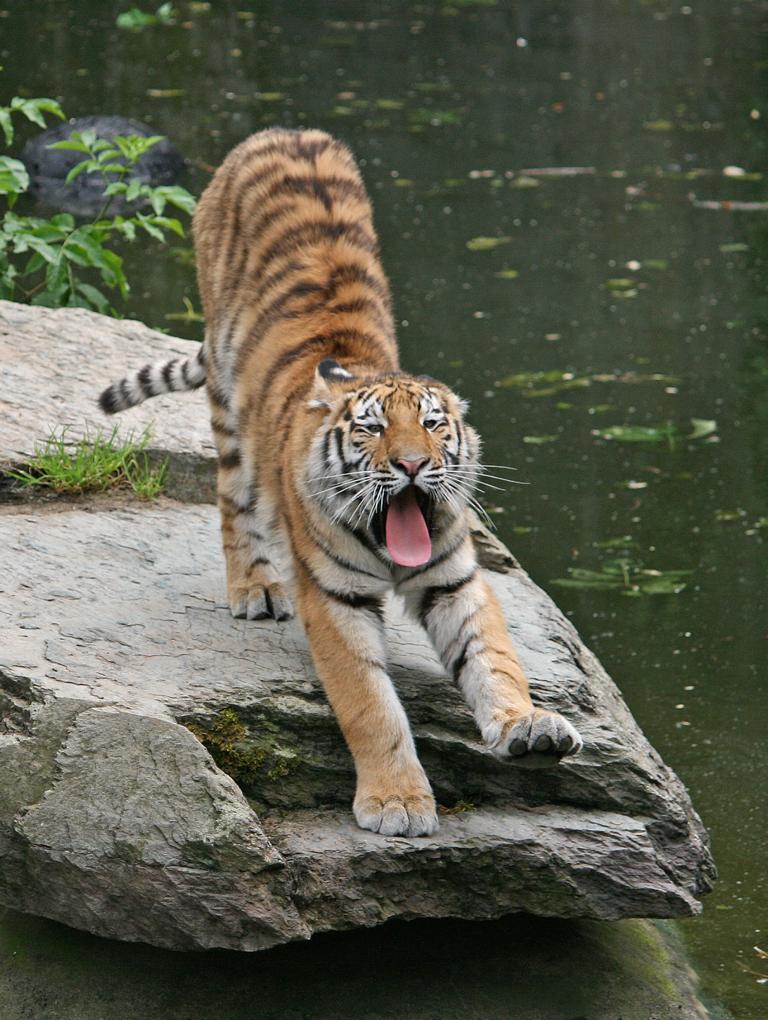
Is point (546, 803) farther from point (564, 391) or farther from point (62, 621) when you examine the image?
point (564, 391)

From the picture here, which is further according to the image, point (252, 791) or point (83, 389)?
point (83, 389)

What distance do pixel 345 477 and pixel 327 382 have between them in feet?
0.89

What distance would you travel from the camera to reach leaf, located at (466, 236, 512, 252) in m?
8.42

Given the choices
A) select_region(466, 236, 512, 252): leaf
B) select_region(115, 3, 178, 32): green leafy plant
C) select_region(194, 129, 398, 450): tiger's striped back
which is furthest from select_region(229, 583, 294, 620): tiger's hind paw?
select_region(115, 3, 178, 32): green leafy plant

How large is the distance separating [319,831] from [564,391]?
395 cm

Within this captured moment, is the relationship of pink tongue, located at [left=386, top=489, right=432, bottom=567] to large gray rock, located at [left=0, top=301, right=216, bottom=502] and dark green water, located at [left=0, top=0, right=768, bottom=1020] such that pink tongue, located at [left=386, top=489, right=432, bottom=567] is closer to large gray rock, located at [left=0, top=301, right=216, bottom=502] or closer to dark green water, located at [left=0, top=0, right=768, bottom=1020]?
dark green water, located at [left=0, top=0, right=768, bottom=1020]

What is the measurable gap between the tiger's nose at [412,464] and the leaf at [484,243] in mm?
5443

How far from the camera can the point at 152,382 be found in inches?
178

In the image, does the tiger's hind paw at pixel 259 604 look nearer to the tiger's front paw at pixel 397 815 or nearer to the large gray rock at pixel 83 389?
the tiger's front paw at pixel 397 815

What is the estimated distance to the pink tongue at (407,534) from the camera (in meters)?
3.19

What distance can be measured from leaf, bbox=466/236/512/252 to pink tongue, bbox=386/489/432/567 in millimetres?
5363

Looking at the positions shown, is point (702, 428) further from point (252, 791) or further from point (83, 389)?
point (252, 791)

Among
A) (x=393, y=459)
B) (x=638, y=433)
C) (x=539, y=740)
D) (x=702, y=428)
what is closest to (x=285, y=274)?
(x=393, y=459)

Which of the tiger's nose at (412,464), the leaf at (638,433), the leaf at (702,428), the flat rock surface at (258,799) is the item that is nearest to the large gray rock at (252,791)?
the flat rock surface at (258,799)
